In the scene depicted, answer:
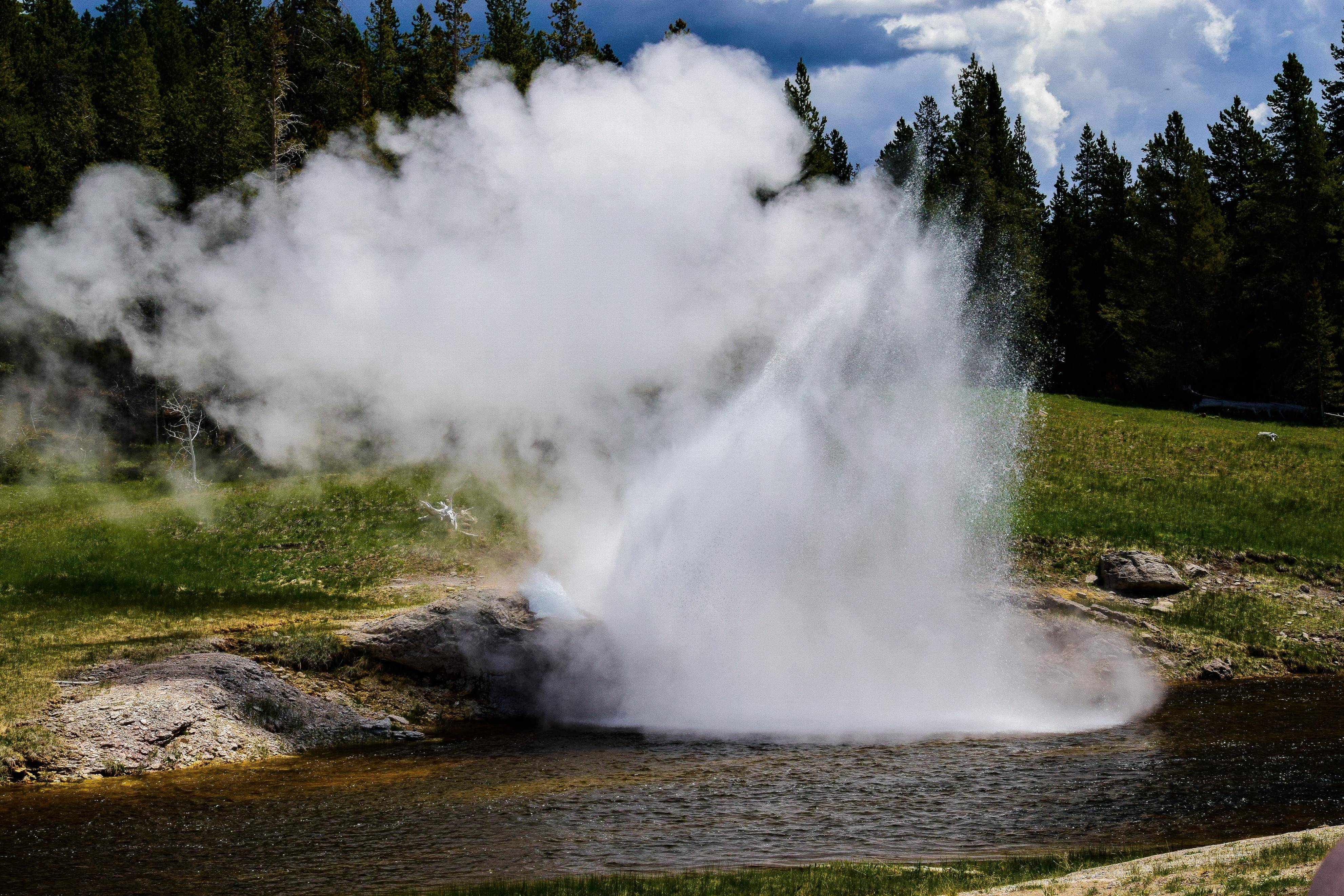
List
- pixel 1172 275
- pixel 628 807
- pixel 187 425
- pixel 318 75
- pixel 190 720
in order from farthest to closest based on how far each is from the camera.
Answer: pixel 1172 275
pixel 318 75
pixel 187 425
pixel 190 720
pixel 628 807

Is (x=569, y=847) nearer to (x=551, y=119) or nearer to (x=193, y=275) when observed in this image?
(x=551, y=119)

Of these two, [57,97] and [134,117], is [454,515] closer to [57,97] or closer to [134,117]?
[134,117]

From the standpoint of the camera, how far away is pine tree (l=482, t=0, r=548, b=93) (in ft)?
157

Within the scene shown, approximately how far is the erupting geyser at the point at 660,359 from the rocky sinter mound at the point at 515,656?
649 mm

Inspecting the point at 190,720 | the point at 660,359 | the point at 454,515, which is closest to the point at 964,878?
the point at 190,720

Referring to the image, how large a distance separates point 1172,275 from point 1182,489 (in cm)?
3532

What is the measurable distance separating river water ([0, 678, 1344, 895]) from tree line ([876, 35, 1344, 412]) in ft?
150

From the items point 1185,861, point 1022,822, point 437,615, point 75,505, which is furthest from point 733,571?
point 75,505

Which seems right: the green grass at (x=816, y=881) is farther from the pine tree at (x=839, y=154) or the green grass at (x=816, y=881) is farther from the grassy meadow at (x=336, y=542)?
the pine tree at (x=839, y=154)

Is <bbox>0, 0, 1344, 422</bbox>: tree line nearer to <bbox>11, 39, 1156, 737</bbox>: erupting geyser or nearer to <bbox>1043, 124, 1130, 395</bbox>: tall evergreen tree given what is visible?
<bbox>1043, 124, 1130, 395</bbox>: tall evergreen tree

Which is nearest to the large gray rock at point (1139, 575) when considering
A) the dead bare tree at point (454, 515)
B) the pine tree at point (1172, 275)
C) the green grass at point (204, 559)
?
the green grass at point (204, 559)

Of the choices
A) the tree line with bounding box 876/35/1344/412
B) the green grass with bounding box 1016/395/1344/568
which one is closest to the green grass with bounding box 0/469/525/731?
the green grass with bounding box 1016/395/1344/568

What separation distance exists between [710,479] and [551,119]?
8.15 metres

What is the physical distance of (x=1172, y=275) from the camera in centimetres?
6731
